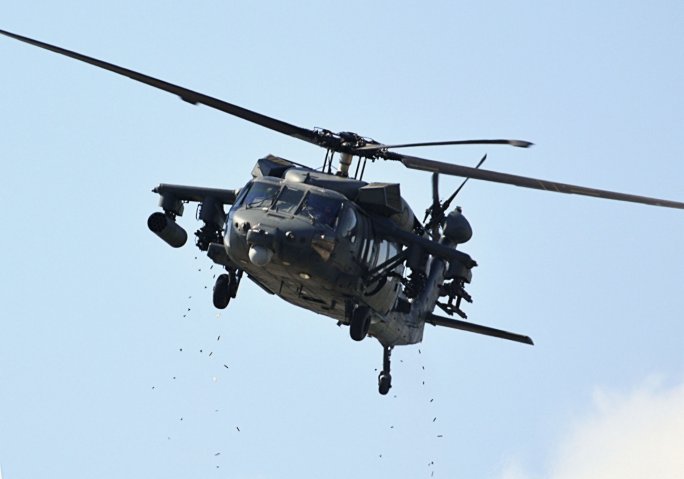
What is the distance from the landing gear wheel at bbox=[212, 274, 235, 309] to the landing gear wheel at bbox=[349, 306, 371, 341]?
2.41 m

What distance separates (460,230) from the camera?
31.8 m

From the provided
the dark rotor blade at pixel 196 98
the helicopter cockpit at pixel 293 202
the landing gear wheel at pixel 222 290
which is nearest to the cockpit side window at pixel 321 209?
the helicopter cockpit at pixel 293 202

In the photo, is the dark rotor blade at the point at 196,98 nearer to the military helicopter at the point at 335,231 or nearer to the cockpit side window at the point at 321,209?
the military helicopter at the point at 335,231

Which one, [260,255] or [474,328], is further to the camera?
[474,328]

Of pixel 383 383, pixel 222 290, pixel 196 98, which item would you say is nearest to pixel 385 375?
pixel 383 383

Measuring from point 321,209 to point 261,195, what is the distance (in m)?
1.06

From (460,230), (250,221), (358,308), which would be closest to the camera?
(250,221)

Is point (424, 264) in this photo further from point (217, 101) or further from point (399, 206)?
point (217, 101)

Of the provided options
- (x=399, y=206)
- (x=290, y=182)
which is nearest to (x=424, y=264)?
(x=399, y=206)

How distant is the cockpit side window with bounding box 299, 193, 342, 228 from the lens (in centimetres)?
2850

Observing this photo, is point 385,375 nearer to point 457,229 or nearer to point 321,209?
point 457,229

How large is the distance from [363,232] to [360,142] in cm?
172

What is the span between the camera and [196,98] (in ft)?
94.4

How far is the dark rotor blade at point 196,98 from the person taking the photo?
27734 millimetres
